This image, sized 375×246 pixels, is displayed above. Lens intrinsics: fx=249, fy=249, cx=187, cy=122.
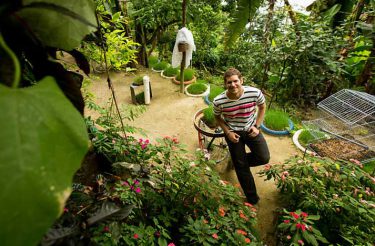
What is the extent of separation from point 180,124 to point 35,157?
169 inches

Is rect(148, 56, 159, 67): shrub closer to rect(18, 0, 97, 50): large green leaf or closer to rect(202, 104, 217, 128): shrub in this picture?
rect(202, 104, 217, 128): shrub

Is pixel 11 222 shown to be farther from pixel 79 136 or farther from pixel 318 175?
pixel 318 175

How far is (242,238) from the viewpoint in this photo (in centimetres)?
134

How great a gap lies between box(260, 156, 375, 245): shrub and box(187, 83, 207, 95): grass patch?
349 cm

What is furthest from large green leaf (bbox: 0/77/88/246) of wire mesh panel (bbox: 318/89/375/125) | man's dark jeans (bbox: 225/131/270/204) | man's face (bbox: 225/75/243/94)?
wire mesh panel (bbox: 318/89/375/125)

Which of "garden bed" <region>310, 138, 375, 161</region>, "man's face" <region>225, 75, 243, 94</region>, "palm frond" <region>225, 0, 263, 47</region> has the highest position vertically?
"palm frond" <region>225, 0, 263, 47</region>

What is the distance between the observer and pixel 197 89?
5641 mm

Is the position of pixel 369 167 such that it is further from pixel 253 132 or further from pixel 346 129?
pixel 253 132

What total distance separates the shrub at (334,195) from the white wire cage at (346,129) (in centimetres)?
105

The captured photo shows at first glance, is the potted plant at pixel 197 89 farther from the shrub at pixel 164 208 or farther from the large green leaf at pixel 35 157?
the large green leaf at pixel 35 157

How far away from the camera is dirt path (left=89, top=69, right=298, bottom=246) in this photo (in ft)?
8.71

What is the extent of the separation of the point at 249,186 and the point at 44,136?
2.47 metres

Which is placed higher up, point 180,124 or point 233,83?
point 233,83

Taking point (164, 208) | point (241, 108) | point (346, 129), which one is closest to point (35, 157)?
point (164, 208)
